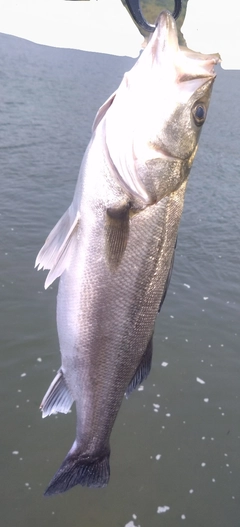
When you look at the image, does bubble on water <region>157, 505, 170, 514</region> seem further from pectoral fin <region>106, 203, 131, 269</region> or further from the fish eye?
the fish eye

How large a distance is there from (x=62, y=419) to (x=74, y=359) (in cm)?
332

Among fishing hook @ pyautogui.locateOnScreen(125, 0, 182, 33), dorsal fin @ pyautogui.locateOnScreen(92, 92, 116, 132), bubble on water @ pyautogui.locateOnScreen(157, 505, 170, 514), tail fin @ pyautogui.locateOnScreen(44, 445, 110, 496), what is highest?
fishing hook @ pyautogui.locateOnScreen(125, 0, 182, 33)

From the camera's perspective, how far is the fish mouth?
7.18 feet

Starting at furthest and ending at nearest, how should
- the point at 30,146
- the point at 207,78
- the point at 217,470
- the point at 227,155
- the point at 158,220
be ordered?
the point at 227,155, the point at 30,146, the point at 217,470, the point at 158,220, the point at 207,78

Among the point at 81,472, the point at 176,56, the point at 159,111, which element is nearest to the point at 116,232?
the point at 159,111

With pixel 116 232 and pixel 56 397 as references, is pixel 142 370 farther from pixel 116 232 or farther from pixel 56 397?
pixel 116 232

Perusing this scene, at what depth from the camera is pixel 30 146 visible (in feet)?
50.2

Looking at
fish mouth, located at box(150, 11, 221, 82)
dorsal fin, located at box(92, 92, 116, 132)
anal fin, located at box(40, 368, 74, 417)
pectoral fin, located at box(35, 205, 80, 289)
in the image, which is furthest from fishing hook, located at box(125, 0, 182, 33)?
anal fin, located at box(40, 368, 74, 417)

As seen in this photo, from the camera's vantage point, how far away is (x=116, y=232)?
8.06ft

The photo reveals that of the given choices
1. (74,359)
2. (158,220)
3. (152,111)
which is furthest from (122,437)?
(152,111)

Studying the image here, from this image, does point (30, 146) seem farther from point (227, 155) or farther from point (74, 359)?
point (74, 359)

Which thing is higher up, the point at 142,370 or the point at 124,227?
the point at 124,227

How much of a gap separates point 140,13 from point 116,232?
1.07 m

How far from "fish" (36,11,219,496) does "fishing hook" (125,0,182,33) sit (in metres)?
0.09
